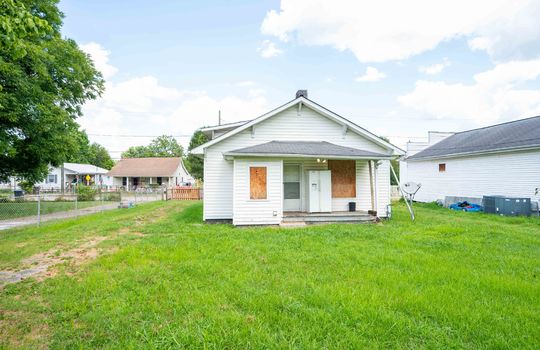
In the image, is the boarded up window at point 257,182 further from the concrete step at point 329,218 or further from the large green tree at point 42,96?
the large green tree at point 42,96

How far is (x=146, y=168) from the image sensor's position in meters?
42.0

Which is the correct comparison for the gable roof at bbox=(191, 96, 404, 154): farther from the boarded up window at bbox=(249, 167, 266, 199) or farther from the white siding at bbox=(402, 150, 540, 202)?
the white siding at bbox=(402, 150, 540, 202)

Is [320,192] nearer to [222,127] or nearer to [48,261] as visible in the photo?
[222,127]

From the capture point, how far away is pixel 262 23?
15203mm

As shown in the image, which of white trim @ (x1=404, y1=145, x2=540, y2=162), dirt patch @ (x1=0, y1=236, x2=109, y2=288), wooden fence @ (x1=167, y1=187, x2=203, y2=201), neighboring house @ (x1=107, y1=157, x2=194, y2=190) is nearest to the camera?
dirt patch @ (x1=0, y1=236, x2=109, y2=288)

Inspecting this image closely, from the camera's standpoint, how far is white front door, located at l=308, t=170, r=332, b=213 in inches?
431

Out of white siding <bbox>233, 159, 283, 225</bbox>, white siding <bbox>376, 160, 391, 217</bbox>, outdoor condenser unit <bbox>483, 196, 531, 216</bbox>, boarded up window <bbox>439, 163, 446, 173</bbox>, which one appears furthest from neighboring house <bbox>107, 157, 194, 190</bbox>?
outdoor condenser unit <bbox>483, 196, 531, 216</bbox>

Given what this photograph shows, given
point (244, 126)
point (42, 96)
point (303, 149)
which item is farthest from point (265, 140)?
point (42, 96)

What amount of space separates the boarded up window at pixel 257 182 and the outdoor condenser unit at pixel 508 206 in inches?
451

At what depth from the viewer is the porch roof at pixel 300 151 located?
9.49 m

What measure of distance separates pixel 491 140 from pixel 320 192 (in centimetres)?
1142

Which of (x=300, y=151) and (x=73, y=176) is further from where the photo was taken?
(x=73, y=176)

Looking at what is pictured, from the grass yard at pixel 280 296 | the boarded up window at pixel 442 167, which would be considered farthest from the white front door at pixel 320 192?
the boarded up window at pixel 442 167

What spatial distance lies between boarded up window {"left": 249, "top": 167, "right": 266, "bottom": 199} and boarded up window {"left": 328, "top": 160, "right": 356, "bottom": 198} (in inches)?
124
